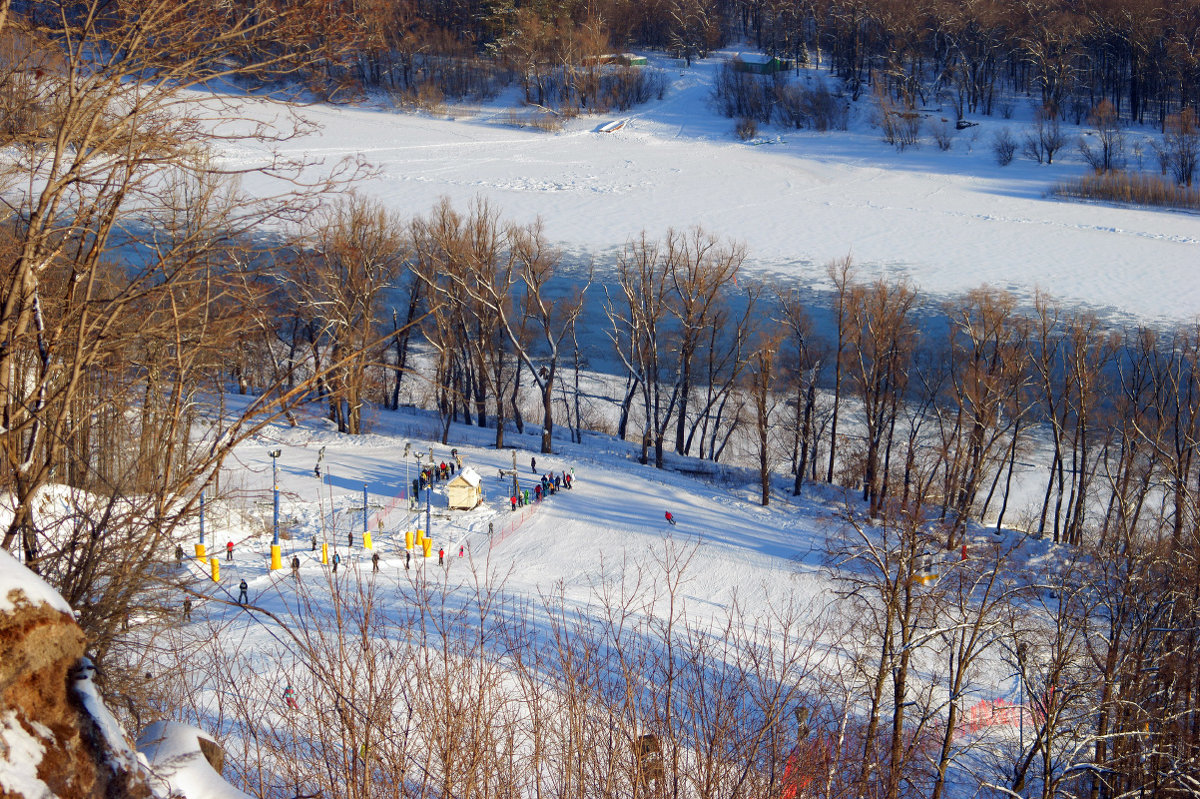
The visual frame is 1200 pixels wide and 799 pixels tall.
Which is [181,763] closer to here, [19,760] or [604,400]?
[19,760]

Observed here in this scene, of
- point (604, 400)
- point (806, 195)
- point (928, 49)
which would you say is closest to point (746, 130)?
point (806, 195)

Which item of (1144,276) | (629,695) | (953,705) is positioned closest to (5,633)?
(629,695)

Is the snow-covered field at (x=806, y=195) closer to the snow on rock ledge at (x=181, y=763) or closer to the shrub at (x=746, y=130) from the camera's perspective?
the shrub at (x=746, y=130)

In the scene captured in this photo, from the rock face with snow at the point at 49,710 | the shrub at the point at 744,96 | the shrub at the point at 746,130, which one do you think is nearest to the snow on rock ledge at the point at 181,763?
the rock face with snow at the point at 49,710

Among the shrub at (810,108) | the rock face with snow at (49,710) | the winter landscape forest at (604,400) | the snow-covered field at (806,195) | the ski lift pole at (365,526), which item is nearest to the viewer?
the rock face with snow at (49,710)

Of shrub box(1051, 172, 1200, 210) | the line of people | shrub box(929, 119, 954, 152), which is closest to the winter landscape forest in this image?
the line of people

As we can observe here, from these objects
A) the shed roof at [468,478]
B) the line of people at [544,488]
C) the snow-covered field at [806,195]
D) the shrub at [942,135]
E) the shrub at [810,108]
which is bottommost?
the line of people at [544,488]
